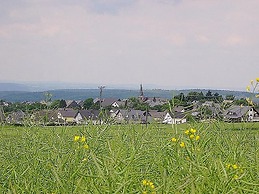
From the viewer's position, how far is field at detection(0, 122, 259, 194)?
1.60 meters

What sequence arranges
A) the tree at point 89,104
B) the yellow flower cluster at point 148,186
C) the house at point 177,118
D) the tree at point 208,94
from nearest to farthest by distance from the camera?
1. the yellow flower cluster at point 148,186
2. the house at point 177,118
3. the tree at point 208,94
4. the tree at point 89,104

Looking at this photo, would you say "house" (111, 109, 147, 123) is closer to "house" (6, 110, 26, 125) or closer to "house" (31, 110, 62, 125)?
"house" (31, 110, 62, 125)

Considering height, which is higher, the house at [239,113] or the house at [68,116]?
the house at [239,113]

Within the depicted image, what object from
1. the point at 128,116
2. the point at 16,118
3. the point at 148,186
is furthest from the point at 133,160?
the point at 16,118

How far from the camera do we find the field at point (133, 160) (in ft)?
5.24

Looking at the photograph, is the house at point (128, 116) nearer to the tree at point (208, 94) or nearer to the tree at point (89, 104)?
the tree at point (208, 94)

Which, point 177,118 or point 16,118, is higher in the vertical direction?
point 177,118

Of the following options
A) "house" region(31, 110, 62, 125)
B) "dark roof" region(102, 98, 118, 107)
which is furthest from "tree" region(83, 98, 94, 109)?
"house" region(31, 110, 62, 125)

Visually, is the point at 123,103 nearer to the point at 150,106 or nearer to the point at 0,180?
the point at 150,106

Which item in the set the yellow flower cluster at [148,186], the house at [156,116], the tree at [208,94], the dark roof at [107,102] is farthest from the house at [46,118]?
the yellow flower cluster at [148,186]

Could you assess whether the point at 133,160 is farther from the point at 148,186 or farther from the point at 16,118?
the point at 16,118

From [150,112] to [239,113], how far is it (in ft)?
3.43

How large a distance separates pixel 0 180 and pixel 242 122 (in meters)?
1.48

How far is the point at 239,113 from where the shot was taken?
9.73 feet
